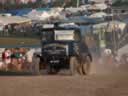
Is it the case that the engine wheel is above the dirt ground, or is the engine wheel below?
below

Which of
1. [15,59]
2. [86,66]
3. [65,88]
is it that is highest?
[65,88]

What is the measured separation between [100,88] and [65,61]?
6145 mm

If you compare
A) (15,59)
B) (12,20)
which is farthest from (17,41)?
(12,20)

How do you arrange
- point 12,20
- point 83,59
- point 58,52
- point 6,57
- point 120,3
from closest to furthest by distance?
point 58,52, point 83,59, point 6,57, point 12,20, point 120,3

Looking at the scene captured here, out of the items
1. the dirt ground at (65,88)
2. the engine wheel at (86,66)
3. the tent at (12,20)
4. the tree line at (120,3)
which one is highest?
the tree line at (120,3)

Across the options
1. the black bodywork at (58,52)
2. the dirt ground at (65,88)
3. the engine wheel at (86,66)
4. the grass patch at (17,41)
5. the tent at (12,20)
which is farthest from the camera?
the tent at (12,20)

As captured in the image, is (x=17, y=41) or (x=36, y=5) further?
(x=36, y=5)

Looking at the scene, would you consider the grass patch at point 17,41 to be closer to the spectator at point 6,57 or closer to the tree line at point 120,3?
the spectator at point 6,57

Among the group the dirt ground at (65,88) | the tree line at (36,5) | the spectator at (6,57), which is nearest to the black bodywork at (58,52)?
the spectator at (6,57)

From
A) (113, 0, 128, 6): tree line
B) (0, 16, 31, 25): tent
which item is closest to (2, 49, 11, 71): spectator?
(0, 16, 31, 25): tent

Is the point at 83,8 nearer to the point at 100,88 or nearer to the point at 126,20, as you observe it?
the point at 126,20

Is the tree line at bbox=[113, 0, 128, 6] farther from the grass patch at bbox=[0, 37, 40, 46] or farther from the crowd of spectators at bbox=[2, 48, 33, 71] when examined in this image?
the crowd of spectators at bbox=[2, 48, 33, 71]

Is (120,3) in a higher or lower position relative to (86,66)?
higher

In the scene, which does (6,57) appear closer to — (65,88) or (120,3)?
(120,3)
